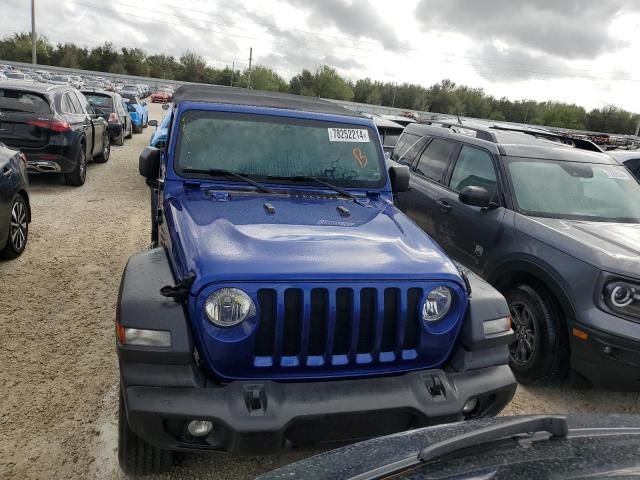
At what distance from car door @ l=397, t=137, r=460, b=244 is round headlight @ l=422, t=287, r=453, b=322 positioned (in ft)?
8.89

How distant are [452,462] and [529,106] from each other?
281ft

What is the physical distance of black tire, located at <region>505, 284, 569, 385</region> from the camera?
367 centimetres

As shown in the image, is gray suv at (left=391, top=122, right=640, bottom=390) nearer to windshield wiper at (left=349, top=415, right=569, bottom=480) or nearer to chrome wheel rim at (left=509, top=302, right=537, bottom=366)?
chrome wheel rim at (left=509, top=302, right=537, bottom=366)

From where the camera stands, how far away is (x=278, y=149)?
3598mm

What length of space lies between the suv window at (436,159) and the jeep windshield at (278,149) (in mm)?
1940

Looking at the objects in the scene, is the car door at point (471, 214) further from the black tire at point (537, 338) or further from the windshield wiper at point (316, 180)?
the windshield wiper at point (316, 180)

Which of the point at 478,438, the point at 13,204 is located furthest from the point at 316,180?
the point at 13,204

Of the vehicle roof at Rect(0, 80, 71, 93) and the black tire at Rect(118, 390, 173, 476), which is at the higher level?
the vehicle roof at Rect(0, 80, 71, 93)

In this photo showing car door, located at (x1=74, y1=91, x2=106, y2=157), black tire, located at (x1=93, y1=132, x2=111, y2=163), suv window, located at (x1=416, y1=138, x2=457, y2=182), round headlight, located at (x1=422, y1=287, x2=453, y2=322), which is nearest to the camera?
round headlight, located at (x1=422, y1=287, x2=453, y2=322)

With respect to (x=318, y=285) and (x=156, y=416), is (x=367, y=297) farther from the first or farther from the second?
(x=156, y=416)

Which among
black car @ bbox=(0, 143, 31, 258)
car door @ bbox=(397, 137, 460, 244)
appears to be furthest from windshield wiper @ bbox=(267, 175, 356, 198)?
black car @ bbox=(0, 143, 31, 258)

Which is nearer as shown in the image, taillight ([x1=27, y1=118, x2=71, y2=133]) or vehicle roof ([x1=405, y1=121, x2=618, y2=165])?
vehicle roof ([x1=405, y1=121, x2=618, y2=165])

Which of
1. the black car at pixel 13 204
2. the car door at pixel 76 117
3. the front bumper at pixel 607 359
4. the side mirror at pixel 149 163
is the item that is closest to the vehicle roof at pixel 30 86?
the car door at pixel 76 117

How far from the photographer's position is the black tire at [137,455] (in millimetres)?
2354
